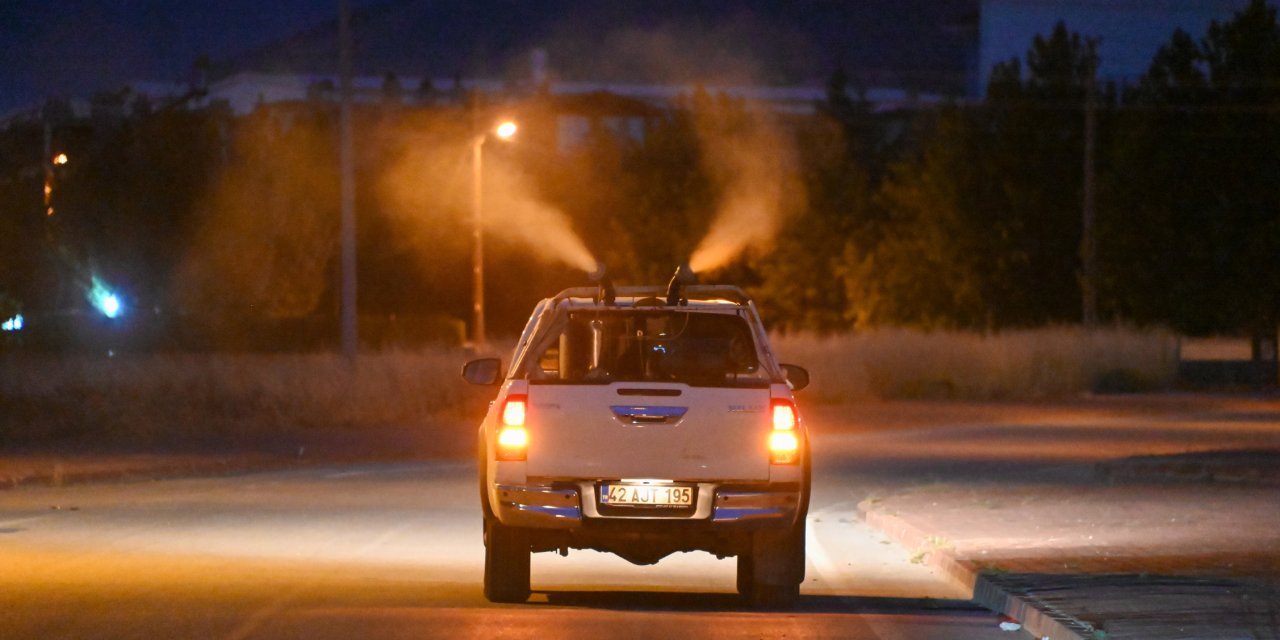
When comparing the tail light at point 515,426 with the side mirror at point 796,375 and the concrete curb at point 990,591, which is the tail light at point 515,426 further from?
the concrete curb at point 990,591

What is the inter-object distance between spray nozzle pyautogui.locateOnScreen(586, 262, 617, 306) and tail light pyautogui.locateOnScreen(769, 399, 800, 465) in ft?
4.36

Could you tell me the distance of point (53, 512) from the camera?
1700cm

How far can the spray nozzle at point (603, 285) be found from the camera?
1090 cm

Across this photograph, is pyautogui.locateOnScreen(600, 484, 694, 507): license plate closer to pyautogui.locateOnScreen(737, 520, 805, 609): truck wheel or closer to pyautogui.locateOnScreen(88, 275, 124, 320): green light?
pyautogui.locateOnScreen(737, 520, 805, 609): truck wheel

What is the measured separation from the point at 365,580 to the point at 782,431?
3429 millimetres

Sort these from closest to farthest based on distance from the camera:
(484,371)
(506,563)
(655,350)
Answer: (506,563)
(655,350)
(484,371)

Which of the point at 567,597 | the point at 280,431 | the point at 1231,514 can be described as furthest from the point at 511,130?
the point at 567,597

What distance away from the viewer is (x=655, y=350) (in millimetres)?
11500

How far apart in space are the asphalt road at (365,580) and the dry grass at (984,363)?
23340 millimetres

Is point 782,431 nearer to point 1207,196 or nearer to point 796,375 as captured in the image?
point 796,375

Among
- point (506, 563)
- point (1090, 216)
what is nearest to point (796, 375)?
point (506, 563)

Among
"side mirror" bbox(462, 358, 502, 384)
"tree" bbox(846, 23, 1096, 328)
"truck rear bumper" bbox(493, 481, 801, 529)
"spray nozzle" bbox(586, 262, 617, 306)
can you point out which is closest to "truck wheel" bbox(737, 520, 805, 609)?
"truck rear bumper" bbox(493, 481, 801, 529)

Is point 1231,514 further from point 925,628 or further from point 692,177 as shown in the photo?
point 692,177

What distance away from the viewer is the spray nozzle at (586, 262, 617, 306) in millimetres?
10896
